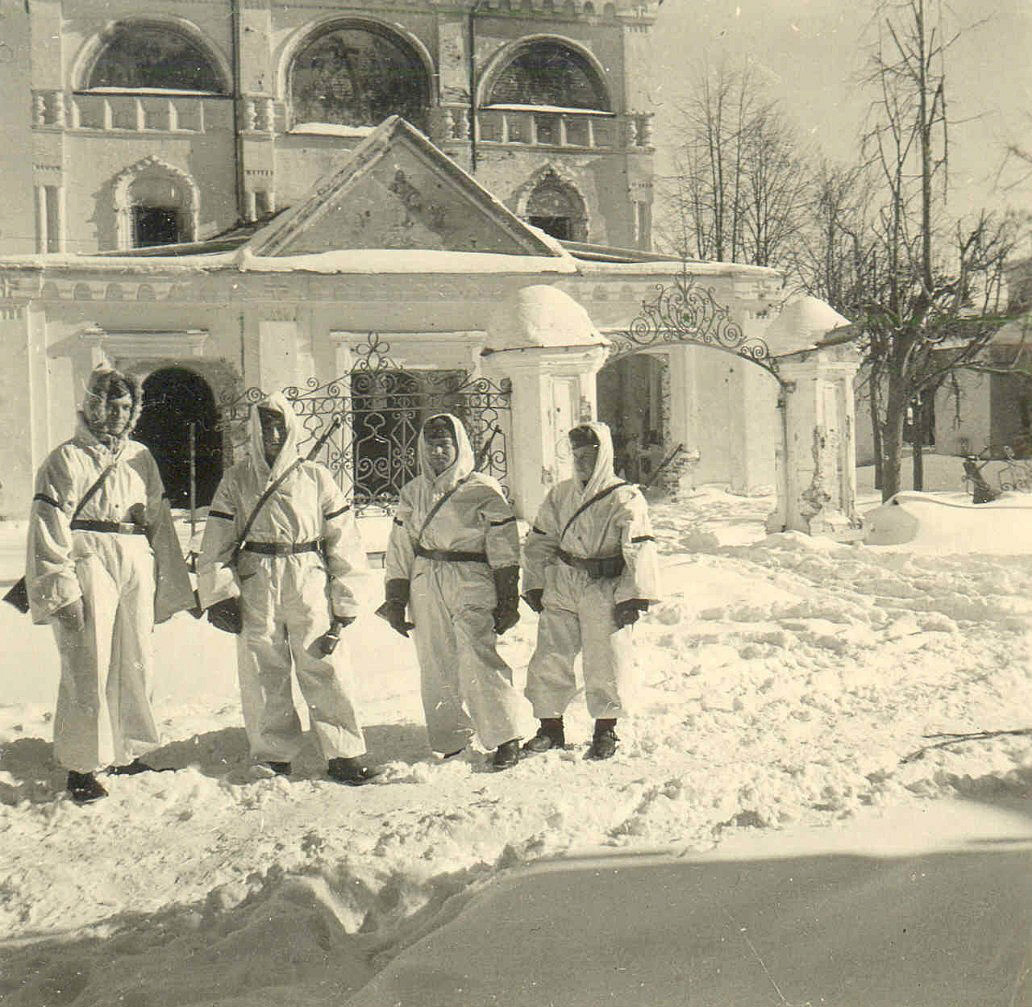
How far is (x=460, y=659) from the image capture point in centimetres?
451

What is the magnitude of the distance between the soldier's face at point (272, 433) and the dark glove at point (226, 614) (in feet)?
2.07

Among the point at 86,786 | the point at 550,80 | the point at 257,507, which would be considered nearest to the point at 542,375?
the point at 257,507

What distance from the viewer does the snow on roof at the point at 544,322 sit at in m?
7.82

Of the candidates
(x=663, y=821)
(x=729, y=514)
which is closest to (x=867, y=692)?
(x=663, y=821)

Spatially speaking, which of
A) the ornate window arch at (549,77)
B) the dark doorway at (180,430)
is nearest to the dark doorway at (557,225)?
the ornate window arch at (549,77)

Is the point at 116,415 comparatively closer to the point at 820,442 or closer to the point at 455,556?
the point at 455,556

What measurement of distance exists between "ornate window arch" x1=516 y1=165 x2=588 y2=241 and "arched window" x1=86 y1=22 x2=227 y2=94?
6249mm

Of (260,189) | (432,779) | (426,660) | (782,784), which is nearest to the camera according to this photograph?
(782,784)

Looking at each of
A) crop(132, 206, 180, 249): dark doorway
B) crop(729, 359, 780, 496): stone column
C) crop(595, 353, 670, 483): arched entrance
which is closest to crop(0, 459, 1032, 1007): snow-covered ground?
crop(729, 359, 780, 496): stone column

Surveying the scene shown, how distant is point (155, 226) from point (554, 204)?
7947 mm

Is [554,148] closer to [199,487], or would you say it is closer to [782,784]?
[199,487]

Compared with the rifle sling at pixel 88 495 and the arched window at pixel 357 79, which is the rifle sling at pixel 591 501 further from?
Result: the arched window at pixel 357 79

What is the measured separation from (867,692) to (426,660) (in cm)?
248

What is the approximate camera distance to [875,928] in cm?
283
